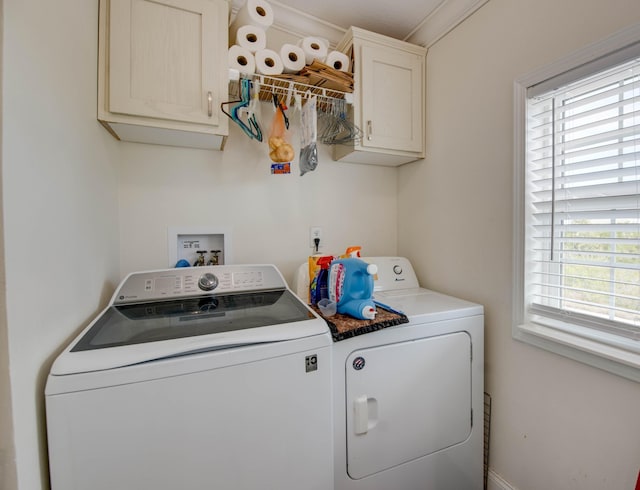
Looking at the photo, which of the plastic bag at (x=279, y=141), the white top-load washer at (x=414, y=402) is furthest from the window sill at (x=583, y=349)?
the plastic bag at (x=279, y=141)

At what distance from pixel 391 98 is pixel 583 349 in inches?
60.0

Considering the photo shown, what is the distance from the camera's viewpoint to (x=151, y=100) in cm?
119

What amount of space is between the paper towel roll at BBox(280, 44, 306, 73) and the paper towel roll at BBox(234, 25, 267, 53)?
11 centimetres

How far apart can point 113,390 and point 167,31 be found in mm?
1419

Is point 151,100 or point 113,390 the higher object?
point 151,100

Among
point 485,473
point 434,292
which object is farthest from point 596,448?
point 434,292

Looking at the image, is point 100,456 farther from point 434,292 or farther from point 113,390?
point 434,292

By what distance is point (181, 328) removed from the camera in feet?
2.96

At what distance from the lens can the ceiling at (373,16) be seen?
60.6 inches

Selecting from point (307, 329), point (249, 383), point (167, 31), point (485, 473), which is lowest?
point (485, 473)

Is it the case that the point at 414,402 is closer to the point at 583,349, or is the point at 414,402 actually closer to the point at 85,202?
the point at 583,349

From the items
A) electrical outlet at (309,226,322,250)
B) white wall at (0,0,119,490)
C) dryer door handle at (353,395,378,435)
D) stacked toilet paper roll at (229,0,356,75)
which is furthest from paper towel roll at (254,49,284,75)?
dryer door handle at (353,395,378,435)

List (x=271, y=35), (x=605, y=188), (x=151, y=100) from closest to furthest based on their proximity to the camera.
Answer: (x=605, y=188) → (x=151, y=100) → (x=271, y=35)

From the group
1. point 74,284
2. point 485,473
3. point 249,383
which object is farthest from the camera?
point 485,473
